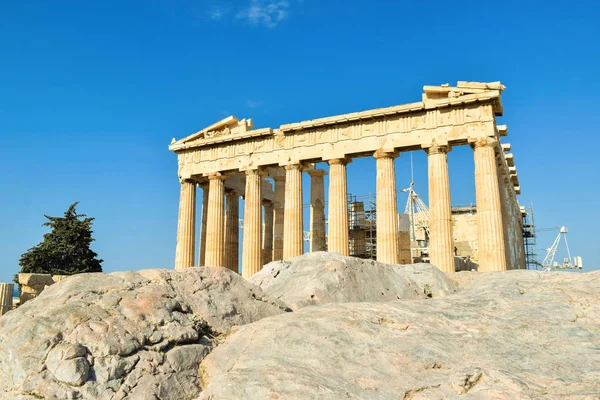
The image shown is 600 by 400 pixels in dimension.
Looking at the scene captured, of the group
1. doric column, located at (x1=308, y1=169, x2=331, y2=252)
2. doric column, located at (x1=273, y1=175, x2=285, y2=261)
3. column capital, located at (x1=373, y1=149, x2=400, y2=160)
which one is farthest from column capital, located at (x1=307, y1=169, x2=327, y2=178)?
column capital, located at (x1=373, y1=149, x2=400, y2=160)

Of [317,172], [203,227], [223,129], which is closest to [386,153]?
[317,172]

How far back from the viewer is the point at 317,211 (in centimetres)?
3234

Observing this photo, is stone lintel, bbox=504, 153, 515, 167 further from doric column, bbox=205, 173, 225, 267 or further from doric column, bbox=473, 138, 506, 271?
doric column, bbox=205, 173, 225, 267

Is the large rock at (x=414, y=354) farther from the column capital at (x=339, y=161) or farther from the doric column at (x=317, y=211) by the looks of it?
the doric column at (x=317, y=211)

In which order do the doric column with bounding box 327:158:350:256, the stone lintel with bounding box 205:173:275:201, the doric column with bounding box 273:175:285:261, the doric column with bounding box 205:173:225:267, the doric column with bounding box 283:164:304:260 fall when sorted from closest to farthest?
the doric column with bounding box 327:158:350:256 < the doric column with bounding box 283:164:304:260 < the doric column with bounding box 205:173:225:267 < the doric column with bounding box 273:175:285:261 < the stone lintel with bounding box 205:173:275:201

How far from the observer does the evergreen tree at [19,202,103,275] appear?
39.5m

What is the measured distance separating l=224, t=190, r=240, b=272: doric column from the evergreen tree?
480 inches

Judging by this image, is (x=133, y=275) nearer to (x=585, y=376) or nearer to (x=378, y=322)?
(x=378, y=322)

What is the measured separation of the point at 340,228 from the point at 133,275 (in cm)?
2198

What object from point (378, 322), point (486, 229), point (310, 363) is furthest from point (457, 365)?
point (486, 229)

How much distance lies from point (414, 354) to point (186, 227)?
97.1 feet

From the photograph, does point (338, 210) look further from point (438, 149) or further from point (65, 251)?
point (65, 251)

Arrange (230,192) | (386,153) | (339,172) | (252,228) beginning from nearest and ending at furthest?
(386,153)
(339,172)
(252,228)
(230,192)

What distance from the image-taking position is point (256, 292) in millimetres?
7039
